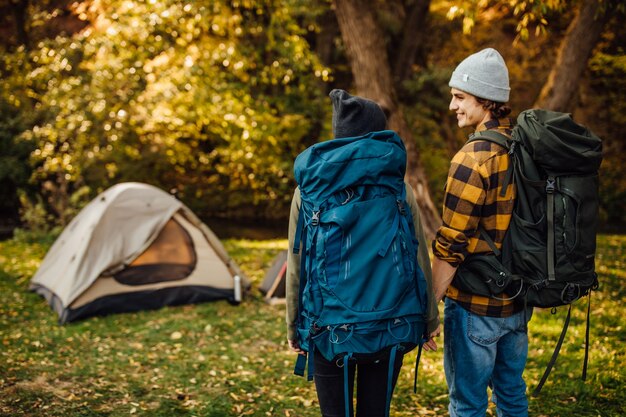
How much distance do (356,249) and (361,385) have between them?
0.59 m

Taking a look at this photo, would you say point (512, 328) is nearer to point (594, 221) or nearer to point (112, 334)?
point (594, 221)

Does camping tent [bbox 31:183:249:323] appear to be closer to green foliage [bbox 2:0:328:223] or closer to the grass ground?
the grass ground

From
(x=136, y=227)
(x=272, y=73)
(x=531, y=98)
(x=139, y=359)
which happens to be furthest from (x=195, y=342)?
(x=531, y=98)

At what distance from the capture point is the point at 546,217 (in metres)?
2.28

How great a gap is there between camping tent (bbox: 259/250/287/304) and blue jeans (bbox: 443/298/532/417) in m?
4.03

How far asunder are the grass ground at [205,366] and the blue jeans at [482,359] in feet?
4.30

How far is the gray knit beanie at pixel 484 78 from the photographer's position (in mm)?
2365

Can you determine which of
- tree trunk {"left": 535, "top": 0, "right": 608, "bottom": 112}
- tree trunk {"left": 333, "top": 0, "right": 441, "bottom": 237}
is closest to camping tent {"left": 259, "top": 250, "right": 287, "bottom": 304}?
tree trunk {"left": 333, "top": 0, "right": 441, "bottom": 237}

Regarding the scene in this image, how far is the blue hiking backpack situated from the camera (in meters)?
2.06

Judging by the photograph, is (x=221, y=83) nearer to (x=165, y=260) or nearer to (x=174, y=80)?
(x=174, y=80)

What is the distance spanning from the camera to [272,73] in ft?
33.2

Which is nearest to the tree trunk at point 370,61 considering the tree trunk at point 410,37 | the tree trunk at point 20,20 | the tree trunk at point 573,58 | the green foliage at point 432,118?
the tree trunk at point 573,58

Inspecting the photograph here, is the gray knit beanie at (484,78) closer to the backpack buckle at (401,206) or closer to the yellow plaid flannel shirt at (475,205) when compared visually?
the yellow plaid flannel shirt at (475,205)

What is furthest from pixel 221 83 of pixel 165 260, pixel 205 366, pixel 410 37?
pixel 205 366
